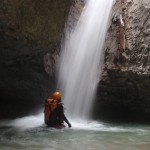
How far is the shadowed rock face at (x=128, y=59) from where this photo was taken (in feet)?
37.2

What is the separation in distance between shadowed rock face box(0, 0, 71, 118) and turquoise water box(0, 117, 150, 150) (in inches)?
92.8

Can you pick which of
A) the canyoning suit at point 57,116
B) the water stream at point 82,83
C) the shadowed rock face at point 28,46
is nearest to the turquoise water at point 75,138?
the water stream at point 82,83

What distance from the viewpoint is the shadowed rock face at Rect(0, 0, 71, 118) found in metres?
10.3

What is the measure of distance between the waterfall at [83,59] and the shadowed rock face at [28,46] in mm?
578

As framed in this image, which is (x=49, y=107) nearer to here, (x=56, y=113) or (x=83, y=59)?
(x=56, y=113)

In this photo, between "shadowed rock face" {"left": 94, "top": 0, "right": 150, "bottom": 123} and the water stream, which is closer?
the water stream

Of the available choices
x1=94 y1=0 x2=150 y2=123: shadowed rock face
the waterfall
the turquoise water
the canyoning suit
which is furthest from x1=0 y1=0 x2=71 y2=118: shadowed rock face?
the turquoise water

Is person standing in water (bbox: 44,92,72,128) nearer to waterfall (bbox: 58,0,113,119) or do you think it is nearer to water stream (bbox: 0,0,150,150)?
water stream (bbox: 0,0,150,150)

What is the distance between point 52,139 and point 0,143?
128 cm

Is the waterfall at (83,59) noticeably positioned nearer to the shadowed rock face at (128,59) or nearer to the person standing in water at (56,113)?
the shadowed rock face at (128,59)

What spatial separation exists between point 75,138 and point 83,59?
460cm

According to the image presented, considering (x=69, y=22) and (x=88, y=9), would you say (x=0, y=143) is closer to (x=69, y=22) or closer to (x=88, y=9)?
(x=69, y=22)

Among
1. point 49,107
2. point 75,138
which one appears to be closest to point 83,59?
point 49,107

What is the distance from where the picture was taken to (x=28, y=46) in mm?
11352
